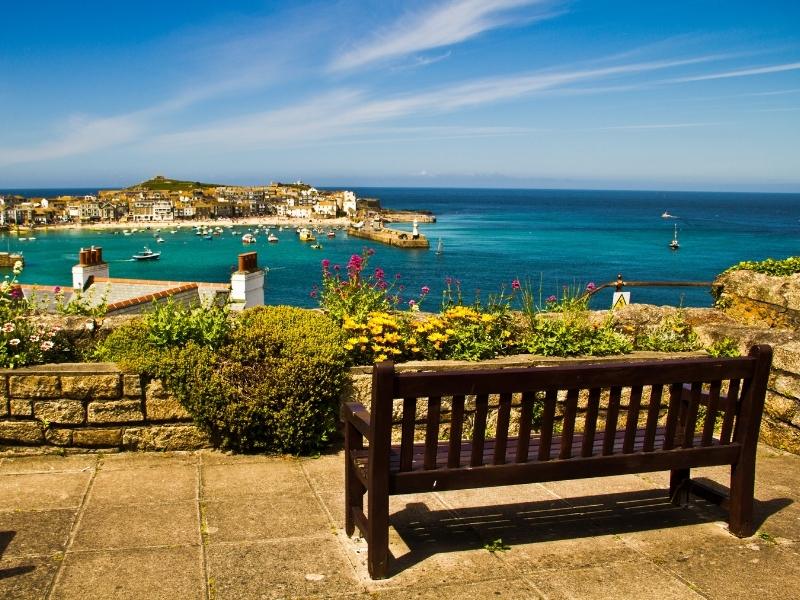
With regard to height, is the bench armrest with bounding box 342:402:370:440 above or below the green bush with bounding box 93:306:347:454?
above

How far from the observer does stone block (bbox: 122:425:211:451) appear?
483cm

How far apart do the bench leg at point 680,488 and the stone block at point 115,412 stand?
3637 millimetres

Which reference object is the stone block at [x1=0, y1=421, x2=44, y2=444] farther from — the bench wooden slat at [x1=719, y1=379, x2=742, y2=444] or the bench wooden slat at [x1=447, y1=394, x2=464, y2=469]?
the bench wooden slat at [x1=719, y1=379, x2=742, y2=444]

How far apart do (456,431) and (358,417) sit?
0.51 m

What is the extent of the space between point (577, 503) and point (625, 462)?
0.81 m

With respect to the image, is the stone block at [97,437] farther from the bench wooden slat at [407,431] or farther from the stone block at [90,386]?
the bench wooden slat at [407,431]

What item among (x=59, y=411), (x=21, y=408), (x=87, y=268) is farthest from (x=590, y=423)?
(x=87, y=268)

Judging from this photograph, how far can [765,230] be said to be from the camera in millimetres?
127312

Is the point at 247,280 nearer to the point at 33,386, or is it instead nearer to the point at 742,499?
the point at 33,386

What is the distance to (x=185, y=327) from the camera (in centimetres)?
506

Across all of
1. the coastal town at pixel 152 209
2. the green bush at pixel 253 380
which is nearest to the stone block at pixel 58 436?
the green bush at pixel 253 380

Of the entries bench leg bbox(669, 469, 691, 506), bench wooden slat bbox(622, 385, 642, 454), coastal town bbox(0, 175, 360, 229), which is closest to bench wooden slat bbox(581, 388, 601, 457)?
bench wooden slat bbox(622, 385, 642, 454)

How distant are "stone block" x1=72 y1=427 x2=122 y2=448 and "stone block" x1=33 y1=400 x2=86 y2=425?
0.31 feet

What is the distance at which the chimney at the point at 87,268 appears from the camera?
52.1 feet
